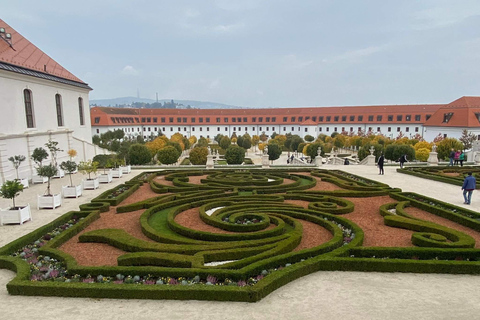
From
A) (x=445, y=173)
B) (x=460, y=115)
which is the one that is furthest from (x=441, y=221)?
(x=460, y=115)

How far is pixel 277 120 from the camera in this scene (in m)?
88.6

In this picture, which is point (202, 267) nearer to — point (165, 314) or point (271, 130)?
point (165, 314)

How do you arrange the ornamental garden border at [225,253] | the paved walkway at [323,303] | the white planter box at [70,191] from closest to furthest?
the paved walkway at [323,303] < the ornamental garden border at [225,253] < the white planter box at [70,191]

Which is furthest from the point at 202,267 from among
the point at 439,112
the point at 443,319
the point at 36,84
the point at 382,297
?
the point at 439,112

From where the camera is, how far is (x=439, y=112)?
63625 mm

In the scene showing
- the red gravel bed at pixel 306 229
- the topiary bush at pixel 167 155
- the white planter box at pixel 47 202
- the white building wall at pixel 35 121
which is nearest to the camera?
the red gravel bed at pixel 306 229

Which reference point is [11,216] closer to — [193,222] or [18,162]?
[193,222]

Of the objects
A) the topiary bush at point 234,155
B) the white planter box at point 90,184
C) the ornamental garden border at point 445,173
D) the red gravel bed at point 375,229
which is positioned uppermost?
the topiary bush at point 234,155

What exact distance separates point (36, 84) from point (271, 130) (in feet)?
223

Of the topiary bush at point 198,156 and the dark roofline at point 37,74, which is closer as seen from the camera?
the dark roofline at point 37,74

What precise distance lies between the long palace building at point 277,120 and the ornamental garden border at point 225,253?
61.1 m

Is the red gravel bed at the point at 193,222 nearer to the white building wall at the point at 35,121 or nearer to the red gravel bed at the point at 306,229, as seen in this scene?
the red gravel bed at the point at 306,229

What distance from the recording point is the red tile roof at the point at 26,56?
24.8 metres

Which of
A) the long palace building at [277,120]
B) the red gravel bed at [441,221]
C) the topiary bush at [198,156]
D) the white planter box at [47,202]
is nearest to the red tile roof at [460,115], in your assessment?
the long palace building at [277,120]
